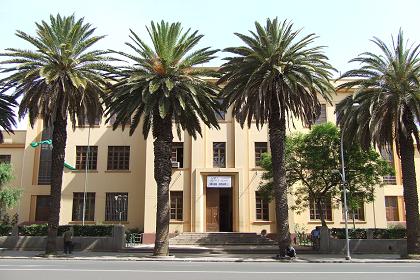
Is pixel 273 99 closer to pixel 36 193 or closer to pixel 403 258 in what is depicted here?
pixel 403 258

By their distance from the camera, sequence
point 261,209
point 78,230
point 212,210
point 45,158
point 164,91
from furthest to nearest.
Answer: point 45,158
point 212,210
point 261,209
point 78,230
point 164,91

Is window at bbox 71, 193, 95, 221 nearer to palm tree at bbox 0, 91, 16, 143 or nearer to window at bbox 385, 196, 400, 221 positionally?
palm tree at bbox 0, 91, 16, 143

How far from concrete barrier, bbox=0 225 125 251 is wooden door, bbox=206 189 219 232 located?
28.8ft

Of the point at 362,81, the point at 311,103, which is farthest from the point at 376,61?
the point at 311,103

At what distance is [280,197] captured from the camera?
24766 millimetres

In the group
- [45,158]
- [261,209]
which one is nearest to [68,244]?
[45,158]

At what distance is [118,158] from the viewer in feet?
127

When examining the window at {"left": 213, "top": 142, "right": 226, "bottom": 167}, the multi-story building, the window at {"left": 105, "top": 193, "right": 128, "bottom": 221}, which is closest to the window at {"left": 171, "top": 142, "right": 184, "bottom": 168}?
the multi-story building

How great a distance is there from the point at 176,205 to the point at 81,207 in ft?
27.2

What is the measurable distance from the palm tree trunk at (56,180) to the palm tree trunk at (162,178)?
5694mm

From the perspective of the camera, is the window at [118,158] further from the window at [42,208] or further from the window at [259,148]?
the window at [259,148]

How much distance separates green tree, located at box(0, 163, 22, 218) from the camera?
35062 millimetres

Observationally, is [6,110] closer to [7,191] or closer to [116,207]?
[7,191]

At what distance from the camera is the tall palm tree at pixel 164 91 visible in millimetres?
25141
